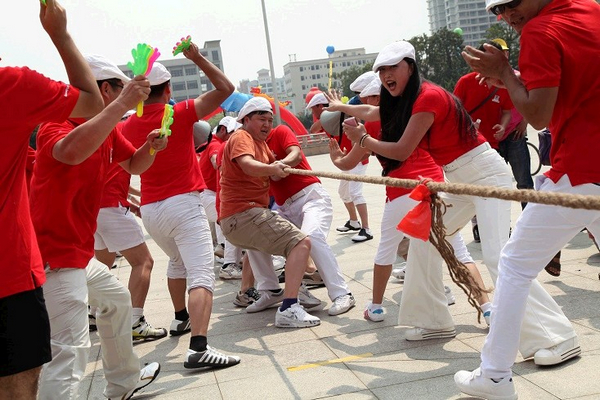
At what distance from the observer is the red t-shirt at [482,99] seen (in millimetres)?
7629

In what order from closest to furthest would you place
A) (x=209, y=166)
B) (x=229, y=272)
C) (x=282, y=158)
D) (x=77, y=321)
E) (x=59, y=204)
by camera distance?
(x=77, y=321) < (x=59, y=204) < (x=282, y=158) < (x=229, y=272) < (x=209, y=166)

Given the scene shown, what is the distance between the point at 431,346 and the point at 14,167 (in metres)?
3.02

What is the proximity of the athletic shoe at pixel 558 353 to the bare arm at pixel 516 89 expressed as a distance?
1.41 metres

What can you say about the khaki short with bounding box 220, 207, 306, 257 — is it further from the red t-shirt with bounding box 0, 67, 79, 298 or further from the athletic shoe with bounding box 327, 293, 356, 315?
the red t-shirt with bounding box 0, 67, 79, 298

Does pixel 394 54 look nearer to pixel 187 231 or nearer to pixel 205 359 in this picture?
pixel 187 231

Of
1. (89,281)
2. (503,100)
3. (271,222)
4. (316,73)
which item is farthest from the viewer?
(316,73)

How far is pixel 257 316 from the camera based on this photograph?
20.8 feet

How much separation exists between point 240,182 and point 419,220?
2.59 meters

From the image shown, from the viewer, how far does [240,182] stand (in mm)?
6055

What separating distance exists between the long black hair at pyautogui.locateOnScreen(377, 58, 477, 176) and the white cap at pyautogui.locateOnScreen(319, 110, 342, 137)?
1.28m

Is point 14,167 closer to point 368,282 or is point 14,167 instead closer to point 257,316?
point 257,316

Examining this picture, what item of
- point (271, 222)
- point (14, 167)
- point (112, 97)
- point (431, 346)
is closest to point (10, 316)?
point (14, 167)

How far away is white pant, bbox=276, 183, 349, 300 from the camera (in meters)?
6.13

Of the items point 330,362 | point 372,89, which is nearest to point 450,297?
point 330,362
